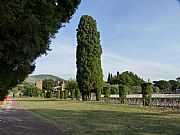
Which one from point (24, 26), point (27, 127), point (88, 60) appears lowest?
point (27, 127)

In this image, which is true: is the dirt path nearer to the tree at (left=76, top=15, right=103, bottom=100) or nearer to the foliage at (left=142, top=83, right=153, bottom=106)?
the foliage at (left=142, top=83, right=153, bottom=106)

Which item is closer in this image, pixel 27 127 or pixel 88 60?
pixel 27 127

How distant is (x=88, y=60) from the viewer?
57969 mm

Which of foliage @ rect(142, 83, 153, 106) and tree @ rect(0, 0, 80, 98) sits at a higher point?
tree @ rect(0, 0, 80, 98)

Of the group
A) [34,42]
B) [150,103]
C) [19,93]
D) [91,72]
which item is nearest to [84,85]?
[91,72]

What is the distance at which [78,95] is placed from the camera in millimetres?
65750

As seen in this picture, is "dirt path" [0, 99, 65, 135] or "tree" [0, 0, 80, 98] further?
"dirt path" [0, 99, 65, 135]

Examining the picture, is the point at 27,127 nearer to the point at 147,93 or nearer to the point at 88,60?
the point at 147,93

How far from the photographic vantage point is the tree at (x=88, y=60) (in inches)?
2276

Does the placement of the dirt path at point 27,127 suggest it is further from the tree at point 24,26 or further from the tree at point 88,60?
the tree at point 88,60

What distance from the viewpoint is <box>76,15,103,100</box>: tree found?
5781cm

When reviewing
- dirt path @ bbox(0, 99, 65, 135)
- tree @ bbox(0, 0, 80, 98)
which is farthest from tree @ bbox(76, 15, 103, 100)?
tree @ bbox(0, 0, 80, 98)

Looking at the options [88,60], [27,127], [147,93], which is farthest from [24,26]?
[88,60]

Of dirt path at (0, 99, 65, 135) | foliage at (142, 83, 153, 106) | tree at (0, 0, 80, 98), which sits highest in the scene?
tree at (0, 0, 80, 98)
